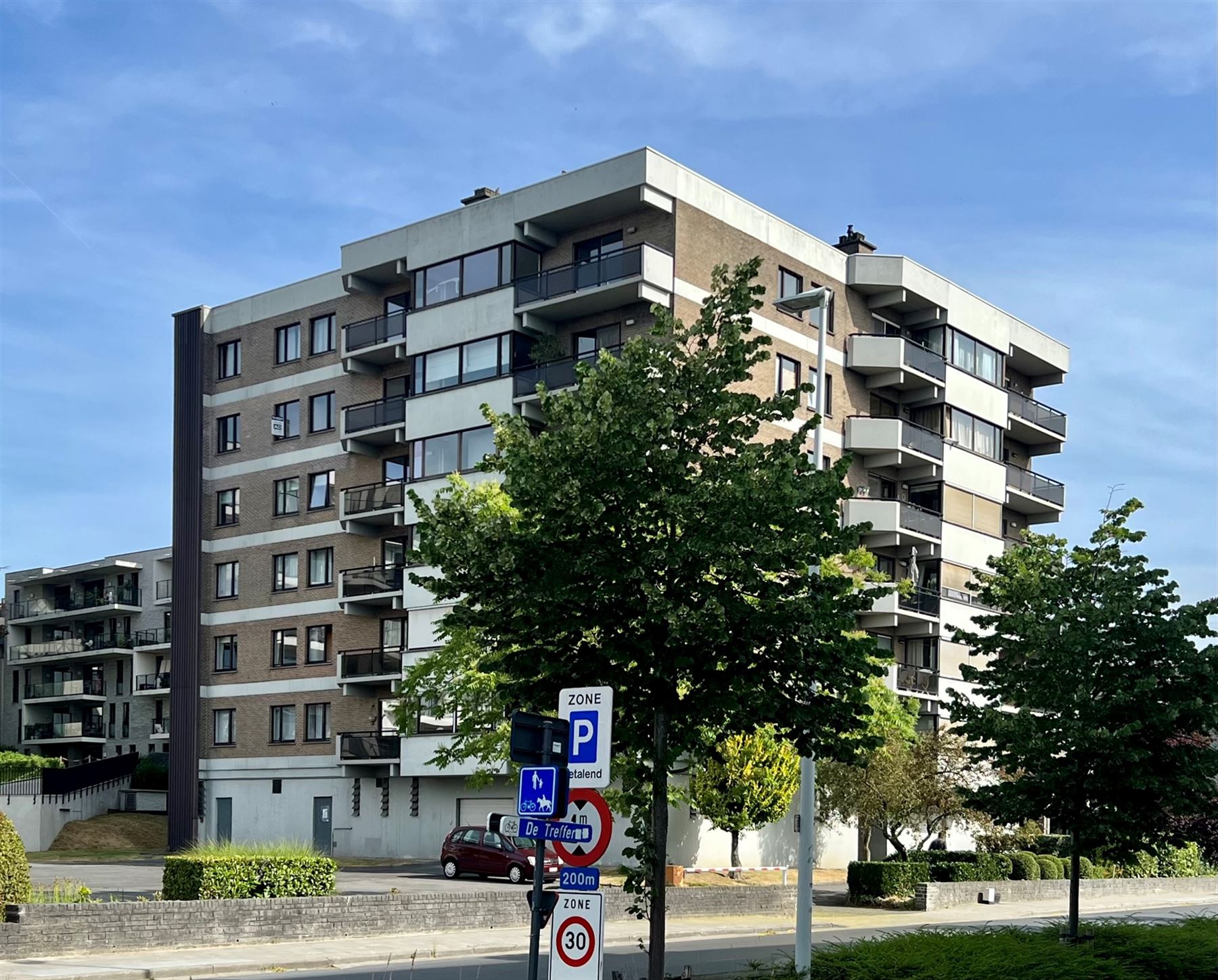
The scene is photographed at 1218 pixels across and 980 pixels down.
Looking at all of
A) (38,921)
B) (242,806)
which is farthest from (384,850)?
(38,921)

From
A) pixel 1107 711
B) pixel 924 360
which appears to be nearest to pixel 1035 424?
pixel 924 360

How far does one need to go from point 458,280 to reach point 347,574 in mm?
11016

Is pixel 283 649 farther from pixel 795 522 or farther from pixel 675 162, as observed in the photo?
pixel 795 522

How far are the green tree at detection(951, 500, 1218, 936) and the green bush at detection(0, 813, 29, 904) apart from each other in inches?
551

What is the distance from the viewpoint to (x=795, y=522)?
53.4 feet

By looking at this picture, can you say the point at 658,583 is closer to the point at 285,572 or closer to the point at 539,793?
the point at 539,793

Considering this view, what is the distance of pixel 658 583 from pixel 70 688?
245ft

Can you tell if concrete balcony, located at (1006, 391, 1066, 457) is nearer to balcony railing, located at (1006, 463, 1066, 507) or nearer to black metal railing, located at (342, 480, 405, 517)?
balcony railing, located at (1006, 463, 1066, 507)

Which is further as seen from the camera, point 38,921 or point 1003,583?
point 1003,583

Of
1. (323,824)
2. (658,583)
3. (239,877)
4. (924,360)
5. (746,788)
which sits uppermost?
(924,360)

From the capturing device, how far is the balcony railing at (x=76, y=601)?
8325cm

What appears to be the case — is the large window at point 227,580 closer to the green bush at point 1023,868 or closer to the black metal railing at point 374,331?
the black metal railing at point 374,331

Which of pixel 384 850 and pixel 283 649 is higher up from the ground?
pixel 283 649

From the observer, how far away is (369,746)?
167 ft
